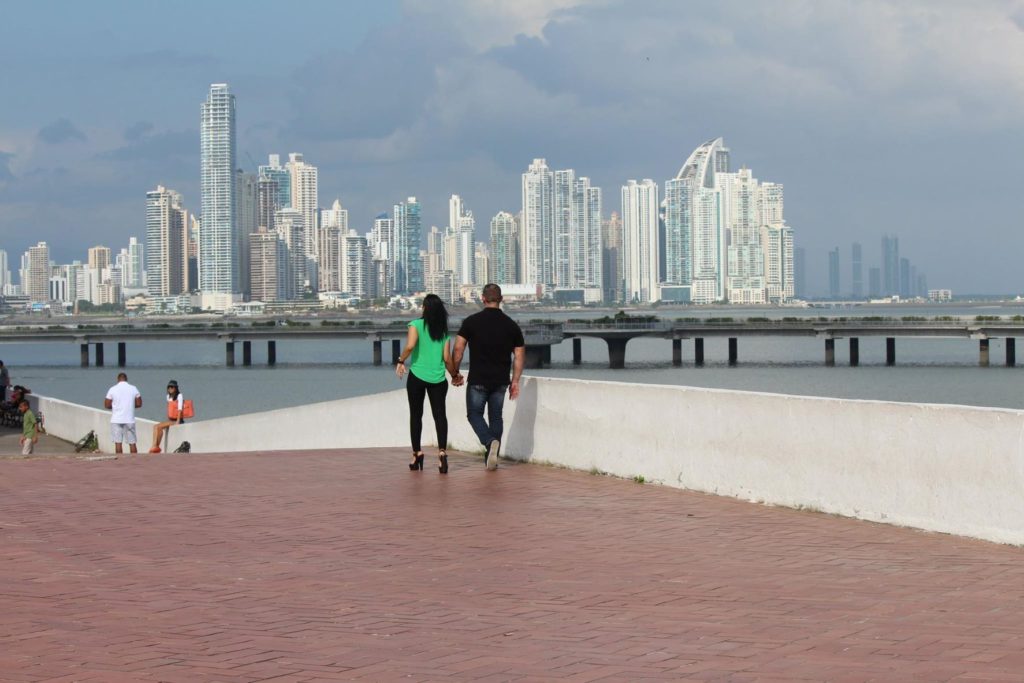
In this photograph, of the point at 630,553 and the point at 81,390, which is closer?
the point at 630,553

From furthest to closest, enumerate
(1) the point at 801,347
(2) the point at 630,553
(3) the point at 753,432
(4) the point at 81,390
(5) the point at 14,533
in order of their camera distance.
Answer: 1. (1) the point at 801,347
2. (4) the point at 81,390
3. (3) the point at 753,432
4. (5) the point at 14,533
5. (2) the point at 630,553

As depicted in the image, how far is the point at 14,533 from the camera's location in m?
8.08

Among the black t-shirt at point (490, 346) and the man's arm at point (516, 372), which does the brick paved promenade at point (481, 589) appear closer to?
the man's arm at point (516, 372)

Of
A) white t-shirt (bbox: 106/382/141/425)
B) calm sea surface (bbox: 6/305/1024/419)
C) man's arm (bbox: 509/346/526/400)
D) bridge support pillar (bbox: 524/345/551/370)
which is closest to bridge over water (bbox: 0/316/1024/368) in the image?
bridge support pillar (bbox: 524/345/551/370)

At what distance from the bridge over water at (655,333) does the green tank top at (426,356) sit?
256 feet

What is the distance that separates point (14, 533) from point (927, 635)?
5391 mm

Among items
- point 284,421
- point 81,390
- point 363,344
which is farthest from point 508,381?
point 363,344

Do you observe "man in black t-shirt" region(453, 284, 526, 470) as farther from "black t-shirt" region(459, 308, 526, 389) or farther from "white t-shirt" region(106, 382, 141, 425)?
"white t-shirt" region(106, 382, 141, 425)

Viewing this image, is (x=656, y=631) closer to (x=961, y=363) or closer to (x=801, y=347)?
(x=961, y=363)

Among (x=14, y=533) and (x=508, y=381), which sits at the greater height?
(x=508, y=381)

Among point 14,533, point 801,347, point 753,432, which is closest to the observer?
point 14,533

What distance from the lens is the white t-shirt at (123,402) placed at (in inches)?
738

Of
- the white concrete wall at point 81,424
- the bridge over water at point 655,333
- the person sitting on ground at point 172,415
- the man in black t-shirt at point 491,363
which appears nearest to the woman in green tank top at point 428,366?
the man in black t-shirt at point 491,363

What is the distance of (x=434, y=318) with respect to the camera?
36.1 ft
